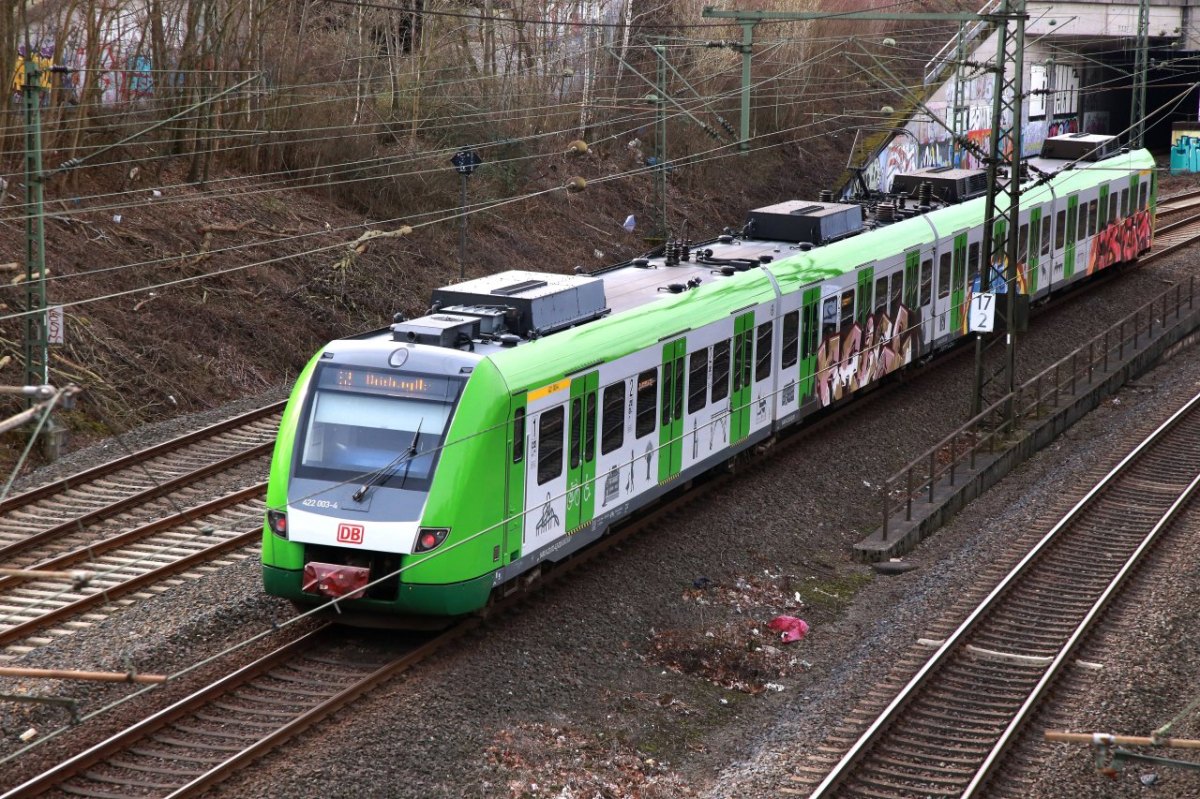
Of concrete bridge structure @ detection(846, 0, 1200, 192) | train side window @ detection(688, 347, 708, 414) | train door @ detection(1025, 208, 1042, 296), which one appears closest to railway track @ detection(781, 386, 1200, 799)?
train side window @ detection(688, 347, 708, 414)

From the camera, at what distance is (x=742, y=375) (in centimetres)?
1919

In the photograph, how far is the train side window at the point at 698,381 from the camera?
58.2ft

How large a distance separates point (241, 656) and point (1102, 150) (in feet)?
95.6

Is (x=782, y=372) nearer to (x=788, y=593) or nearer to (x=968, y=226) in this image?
(x=788, y=593)

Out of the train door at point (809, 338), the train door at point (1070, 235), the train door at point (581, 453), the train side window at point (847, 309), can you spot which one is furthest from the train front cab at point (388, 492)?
the train door at point (1070, 235)

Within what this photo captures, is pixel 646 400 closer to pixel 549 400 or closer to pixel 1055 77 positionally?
pixel 549 400

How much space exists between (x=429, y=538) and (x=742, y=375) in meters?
7.19

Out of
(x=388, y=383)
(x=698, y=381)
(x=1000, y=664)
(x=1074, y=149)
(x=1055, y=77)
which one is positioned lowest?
(x=1000, y=664)

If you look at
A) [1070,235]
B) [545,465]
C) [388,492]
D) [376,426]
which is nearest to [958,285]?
[1070,235]

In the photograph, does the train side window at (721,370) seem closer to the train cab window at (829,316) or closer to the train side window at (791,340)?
the train side window at (791,340)

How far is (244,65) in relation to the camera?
31.6 m

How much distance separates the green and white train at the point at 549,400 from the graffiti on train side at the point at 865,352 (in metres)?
0.05

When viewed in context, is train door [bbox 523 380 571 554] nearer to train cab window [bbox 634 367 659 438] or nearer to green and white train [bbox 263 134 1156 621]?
green and white train [bbox 263 134 1156 621]

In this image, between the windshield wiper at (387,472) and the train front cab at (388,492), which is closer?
the train front cab at (388,492)
